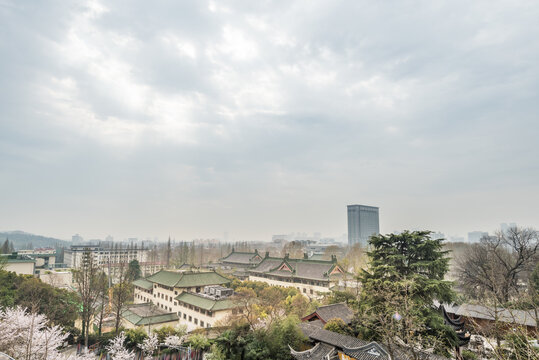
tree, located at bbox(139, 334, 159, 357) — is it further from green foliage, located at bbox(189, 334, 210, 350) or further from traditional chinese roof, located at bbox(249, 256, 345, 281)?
traditional chinese roof, located at bbox(249, 256, 345, 281)

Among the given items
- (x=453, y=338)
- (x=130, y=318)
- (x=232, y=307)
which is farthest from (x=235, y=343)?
(x=130, y=318)

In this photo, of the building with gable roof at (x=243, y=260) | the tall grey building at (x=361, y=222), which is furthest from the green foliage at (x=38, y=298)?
the tall grey building at (x=361, y=222)

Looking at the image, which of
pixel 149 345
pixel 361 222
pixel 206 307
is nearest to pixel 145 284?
pixel 206 307

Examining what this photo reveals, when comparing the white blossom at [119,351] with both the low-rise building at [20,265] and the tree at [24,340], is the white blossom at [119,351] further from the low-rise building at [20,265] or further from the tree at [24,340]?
the low-rise building at [20,265]

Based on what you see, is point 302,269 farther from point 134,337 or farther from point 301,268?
point 134,337

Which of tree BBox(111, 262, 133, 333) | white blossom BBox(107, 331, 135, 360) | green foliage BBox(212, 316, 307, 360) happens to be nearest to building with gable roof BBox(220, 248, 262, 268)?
tree BBox(111, 262, 133, 333)

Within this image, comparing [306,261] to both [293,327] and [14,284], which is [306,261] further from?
[14,284]
